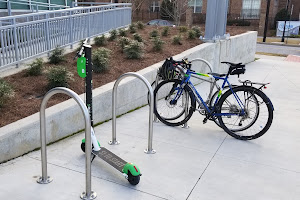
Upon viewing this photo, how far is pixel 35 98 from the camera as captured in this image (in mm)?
5117

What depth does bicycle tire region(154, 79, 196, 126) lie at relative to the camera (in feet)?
16.6

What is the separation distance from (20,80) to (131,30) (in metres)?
6.14

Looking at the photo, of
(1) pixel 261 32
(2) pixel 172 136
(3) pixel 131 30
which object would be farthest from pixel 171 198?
(1) pixel 261 32

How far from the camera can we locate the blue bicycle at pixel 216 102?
15.5ft

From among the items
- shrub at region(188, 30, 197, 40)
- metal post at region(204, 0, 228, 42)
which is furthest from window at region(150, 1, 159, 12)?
metal post at region(204, 0, 228, 42)

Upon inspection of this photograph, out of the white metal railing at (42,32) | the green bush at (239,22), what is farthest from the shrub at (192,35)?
the green bush at (239,22)

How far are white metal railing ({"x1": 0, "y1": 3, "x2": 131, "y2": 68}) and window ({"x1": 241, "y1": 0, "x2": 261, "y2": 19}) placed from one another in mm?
36421

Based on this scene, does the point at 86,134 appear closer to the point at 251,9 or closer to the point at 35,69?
the point at 35,69

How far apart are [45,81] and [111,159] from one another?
8.89 feet

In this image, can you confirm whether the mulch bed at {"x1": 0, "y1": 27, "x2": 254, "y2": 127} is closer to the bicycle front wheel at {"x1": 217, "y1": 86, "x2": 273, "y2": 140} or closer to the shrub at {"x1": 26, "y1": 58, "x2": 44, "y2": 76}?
the shrub at {"x1": 26, "y1": 58, "x2": 44, "y2": 76}

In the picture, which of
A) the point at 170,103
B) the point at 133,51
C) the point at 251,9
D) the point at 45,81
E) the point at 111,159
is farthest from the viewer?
the point at 251,9

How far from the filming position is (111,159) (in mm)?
3729

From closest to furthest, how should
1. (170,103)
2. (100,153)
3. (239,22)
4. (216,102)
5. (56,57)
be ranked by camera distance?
(100,153) < (216,102) < (170,103) < (56,57) < (239,22)

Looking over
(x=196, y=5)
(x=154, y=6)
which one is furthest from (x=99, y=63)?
(x=196, y=5)
